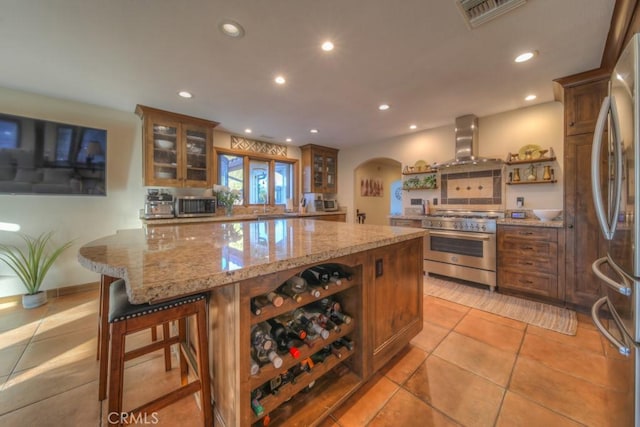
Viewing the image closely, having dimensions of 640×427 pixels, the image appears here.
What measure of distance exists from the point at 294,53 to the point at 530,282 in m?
3.55

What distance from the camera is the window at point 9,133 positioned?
2.56 meters

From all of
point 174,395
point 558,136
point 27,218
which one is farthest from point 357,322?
point 27,218

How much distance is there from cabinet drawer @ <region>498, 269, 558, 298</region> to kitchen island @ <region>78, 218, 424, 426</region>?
2046mm

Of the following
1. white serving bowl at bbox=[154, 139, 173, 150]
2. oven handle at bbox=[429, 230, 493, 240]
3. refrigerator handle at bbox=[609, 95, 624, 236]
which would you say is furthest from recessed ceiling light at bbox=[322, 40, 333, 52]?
oven handle at bbox=[429, 230, 493, 240]

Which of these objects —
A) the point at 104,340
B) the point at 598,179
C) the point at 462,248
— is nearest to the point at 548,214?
the point at 462,248

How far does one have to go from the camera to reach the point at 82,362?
5.74 feet

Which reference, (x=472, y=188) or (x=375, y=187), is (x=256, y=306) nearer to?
(x=472, y=188)

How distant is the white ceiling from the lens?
64.7 inches

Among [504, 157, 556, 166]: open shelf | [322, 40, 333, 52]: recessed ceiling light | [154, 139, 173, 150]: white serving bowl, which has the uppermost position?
[322, 40, 333, 52]: recessed ceiling light

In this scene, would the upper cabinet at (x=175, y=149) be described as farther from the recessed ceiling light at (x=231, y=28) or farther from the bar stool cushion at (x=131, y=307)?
the bar stool cushion at (x=131, y=307)

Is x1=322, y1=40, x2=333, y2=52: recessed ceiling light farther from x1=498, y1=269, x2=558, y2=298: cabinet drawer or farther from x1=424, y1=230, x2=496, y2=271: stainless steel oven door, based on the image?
x1=498, y1=269, x2=558, y2=298: cabinet drawer

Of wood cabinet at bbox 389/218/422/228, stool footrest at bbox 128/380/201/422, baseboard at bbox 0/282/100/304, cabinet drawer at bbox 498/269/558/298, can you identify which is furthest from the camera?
wood cabinet at bbox 389/218/422/228

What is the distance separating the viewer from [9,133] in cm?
259

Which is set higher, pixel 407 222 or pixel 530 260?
pixel 407 222
